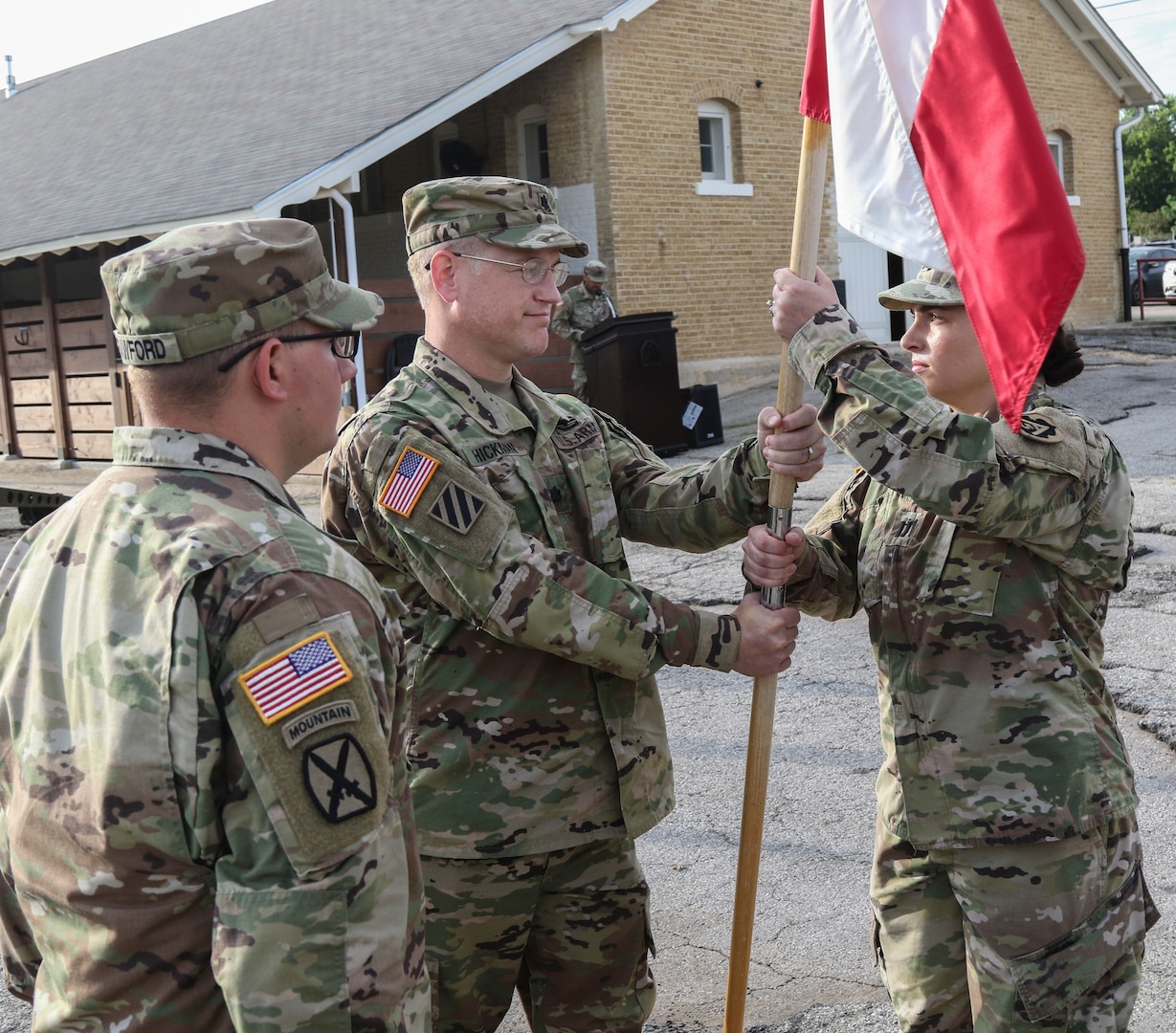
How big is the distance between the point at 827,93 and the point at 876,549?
1020 millimetres

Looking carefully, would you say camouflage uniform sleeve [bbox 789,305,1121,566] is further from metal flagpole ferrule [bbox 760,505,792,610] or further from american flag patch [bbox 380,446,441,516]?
american flag patch [bbox 380,446,441,516]

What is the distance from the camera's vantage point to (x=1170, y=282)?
30828mm

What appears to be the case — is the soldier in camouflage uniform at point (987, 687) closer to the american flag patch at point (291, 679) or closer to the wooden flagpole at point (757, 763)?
the wooden flagpole at point (757, 763)

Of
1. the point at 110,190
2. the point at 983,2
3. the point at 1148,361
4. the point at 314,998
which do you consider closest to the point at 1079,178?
the point at 1148,361

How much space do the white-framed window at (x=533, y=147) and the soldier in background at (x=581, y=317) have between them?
12.9ft

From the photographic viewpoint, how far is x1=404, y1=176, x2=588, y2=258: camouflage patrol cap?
2912mm

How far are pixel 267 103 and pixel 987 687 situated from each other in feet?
56.3

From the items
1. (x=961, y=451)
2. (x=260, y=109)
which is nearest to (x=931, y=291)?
(x=961, y=451)

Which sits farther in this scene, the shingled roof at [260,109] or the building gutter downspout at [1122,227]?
the building gutter downspout at [1122,227]

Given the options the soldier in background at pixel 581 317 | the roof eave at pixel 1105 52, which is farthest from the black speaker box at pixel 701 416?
the roof eave at pixel 1105 52

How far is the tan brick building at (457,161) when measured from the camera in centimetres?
1493

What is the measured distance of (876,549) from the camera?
2.77m

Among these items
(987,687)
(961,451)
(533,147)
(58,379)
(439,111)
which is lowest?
(58,379)

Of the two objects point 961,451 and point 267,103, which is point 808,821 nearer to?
point 961,451
